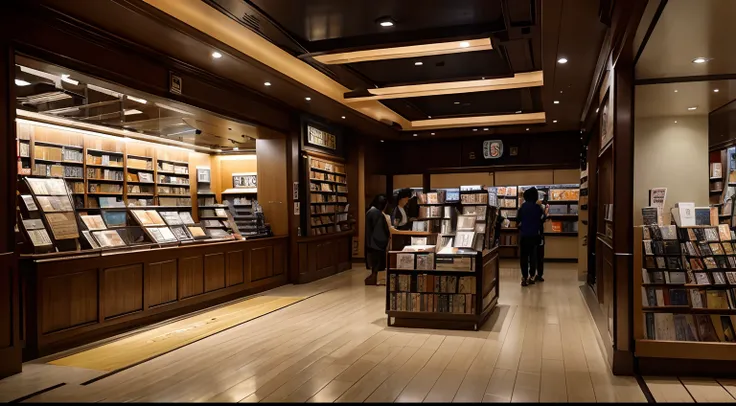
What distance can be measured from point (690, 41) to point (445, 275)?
3.11 m

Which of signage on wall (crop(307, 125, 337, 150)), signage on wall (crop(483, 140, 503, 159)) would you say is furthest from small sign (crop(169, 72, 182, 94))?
signage on wall (crop(483, 140, 503, 159))

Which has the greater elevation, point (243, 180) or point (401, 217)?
point (243, 180)

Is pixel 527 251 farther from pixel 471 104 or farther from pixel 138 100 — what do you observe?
pixel 138 100

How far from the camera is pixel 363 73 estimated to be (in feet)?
26.1

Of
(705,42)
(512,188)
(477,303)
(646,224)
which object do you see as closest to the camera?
(705,42)

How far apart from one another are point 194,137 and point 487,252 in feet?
21.0

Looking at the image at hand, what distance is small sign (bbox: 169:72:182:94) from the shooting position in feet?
20.2

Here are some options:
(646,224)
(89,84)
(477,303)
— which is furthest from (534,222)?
(89,84)

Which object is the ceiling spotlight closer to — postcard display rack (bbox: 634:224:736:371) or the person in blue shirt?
postcard display rack (bbox: 634:224:736:371)

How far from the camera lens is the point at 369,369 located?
13.8 ft

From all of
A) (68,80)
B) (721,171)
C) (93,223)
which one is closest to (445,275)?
(93,223)

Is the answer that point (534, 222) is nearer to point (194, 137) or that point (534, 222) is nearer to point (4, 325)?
point (194, 137)

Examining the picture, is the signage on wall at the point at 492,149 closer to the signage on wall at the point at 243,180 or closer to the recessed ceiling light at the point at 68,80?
the signage on wall at the point at 243,180

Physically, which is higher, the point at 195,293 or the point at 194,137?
the point at 194,137
